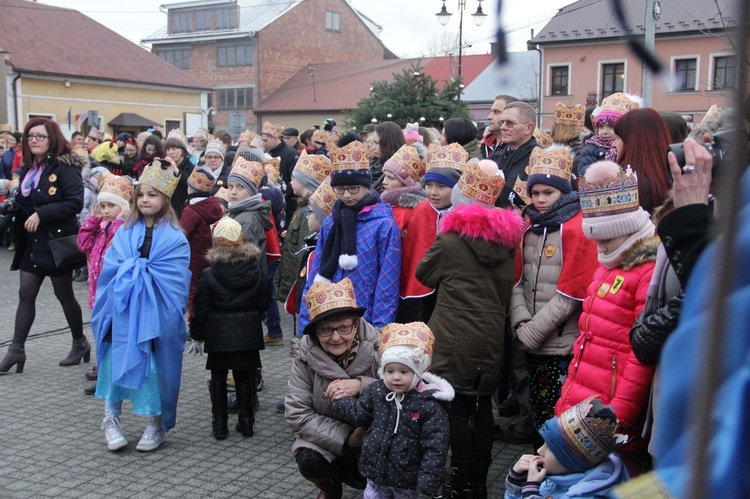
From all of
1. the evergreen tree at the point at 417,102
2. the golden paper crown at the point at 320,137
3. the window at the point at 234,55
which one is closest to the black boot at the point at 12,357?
the golden paper crown at the point at 320,137

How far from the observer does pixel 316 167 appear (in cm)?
752

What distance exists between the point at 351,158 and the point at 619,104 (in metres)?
2.36

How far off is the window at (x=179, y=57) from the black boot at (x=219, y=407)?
57.9 metres

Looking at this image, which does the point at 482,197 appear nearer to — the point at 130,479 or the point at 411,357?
the point at 411,357

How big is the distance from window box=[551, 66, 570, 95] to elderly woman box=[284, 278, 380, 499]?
2790 centimetres

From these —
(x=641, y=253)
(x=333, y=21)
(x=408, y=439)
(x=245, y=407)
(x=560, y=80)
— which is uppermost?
(x=333, y=21)

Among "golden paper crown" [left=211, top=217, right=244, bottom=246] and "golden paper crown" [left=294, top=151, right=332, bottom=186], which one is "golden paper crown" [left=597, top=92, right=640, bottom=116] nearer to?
"golden paper crown" [left=294, top=151, right=332, bottom=186]

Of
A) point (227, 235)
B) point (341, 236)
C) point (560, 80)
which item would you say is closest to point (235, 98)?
point (560, 80)

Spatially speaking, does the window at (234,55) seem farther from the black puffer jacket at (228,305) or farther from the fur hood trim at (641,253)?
the fur hood trim at (641,253)

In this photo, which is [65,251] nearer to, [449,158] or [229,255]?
[229,255]

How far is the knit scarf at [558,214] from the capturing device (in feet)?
16.2

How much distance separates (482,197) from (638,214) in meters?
1.11

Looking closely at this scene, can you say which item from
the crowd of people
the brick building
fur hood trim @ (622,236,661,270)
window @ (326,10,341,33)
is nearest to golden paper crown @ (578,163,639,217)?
the crowd of people

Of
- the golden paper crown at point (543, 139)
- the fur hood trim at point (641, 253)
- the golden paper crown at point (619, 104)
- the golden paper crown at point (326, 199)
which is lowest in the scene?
the fur hood trim at point (641, 253)
